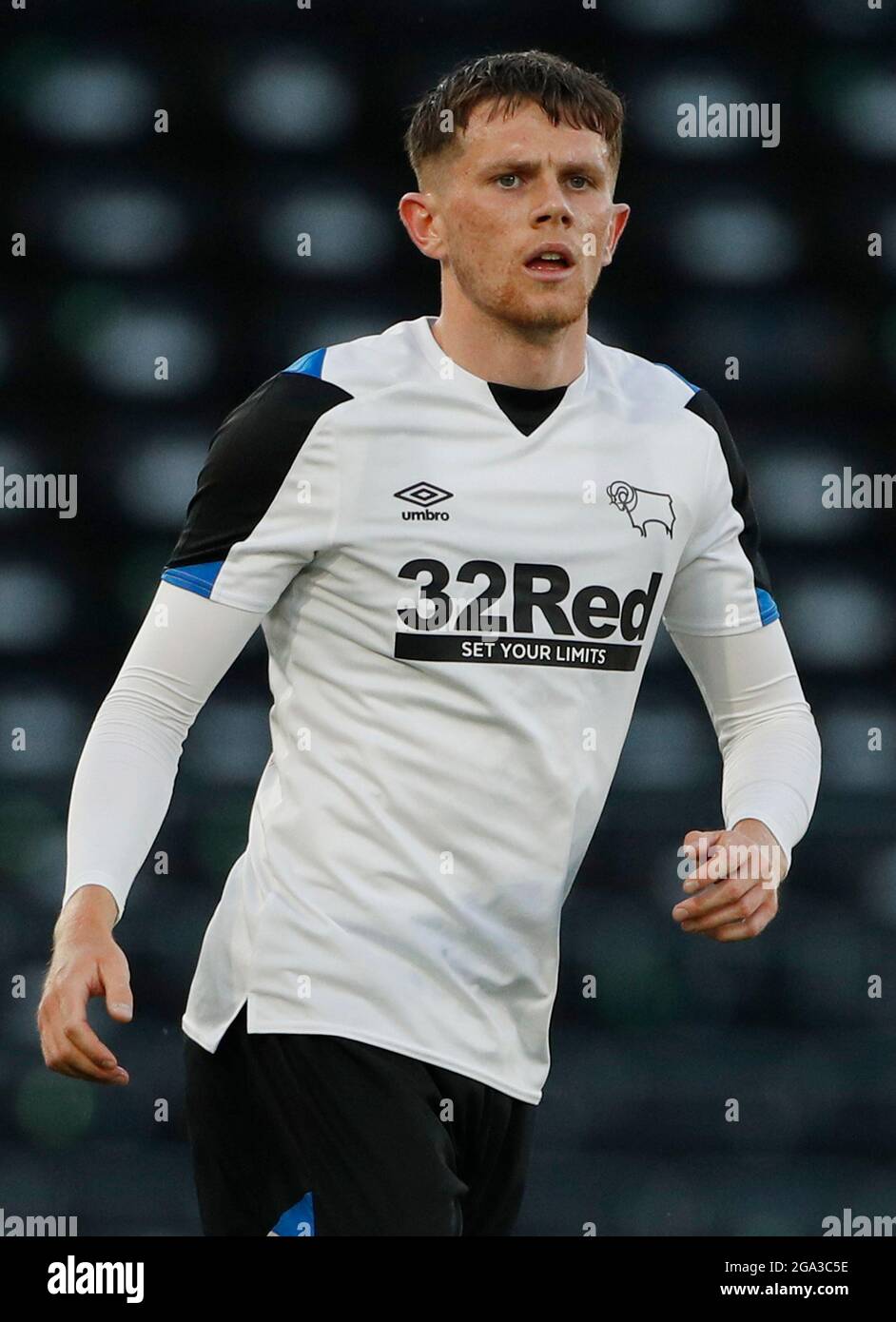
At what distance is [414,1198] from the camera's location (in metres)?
1.60

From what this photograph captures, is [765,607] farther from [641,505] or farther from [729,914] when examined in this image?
[729,914]

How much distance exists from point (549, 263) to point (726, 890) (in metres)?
0.58

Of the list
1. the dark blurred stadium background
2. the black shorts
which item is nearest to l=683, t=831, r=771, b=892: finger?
the black shorts

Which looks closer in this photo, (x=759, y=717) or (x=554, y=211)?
(x=554, y=211)

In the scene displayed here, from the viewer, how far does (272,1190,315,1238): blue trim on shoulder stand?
1627 millimetres

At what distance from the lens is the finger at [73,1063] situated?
4.77ft

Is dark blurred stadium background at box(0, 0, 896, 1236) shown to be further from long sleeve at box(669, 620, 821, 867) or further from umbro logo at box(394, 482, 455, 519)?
umbro logo at box(394, 482, 455, 519)

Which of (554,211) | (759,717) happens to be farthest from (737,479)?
(554,211)

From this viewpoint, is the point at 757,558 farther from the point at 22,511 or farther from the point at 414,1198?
the point at 22,511

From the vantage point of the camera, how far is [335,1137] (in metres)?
1.63

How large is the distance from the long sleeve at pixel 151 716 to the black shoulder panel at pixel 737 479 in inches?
19.3

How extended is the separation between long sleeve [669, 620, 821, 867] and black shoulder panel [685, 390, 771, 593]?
0.21ft
